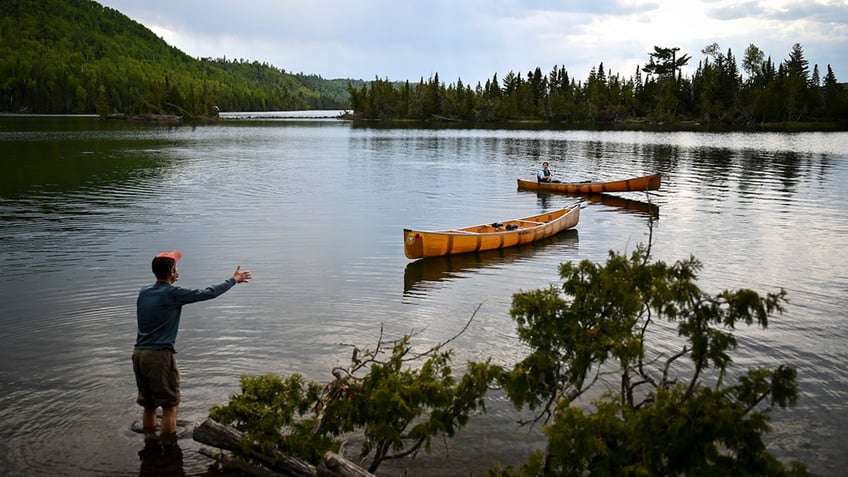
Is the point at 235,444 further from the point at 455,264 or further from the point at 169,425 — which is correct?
the point at 455,264

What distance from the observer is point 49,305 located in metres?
16.7

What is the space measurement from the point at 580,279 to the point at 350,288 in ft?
38.8

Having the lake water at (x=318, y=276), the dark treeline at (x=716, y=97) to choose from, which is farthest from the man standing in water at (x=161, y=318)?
the dark treeline at (x=716, y=97)

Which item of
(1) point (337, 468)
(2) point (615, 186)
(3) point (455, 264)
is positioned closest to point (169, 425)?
(1) point (337, 468)

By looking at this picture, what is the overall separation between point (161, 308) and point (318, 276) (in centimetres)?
1158

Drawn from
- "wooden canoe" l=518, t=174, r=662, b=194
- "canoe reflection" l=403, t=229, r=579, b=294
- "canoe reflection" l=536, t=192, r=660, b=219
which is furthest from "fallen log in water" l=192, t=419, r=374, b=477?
"wooden canoe" l=518, t=174, r=662, b=194

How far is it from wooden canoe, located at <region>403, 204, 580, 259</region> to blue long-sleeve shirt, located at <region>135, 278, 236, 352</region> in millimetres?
13425

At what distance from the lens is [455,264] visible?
2292cm

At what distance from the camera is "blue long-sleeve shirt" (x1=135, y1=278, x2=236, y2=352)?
29.1 ft

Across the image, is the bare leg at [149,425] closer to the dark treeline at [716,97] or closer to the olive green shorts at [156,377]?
the olive green shorts at [156,377]

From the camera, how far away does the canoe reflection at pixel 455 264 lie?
20.8 m

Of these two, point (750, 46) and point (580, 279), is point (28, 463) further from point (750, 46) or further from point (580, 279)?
point (750, 46)

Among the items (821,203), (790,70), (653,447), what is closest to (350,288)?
(653,447)

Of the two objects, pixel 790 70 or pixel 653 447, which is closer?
pixel 653 447
